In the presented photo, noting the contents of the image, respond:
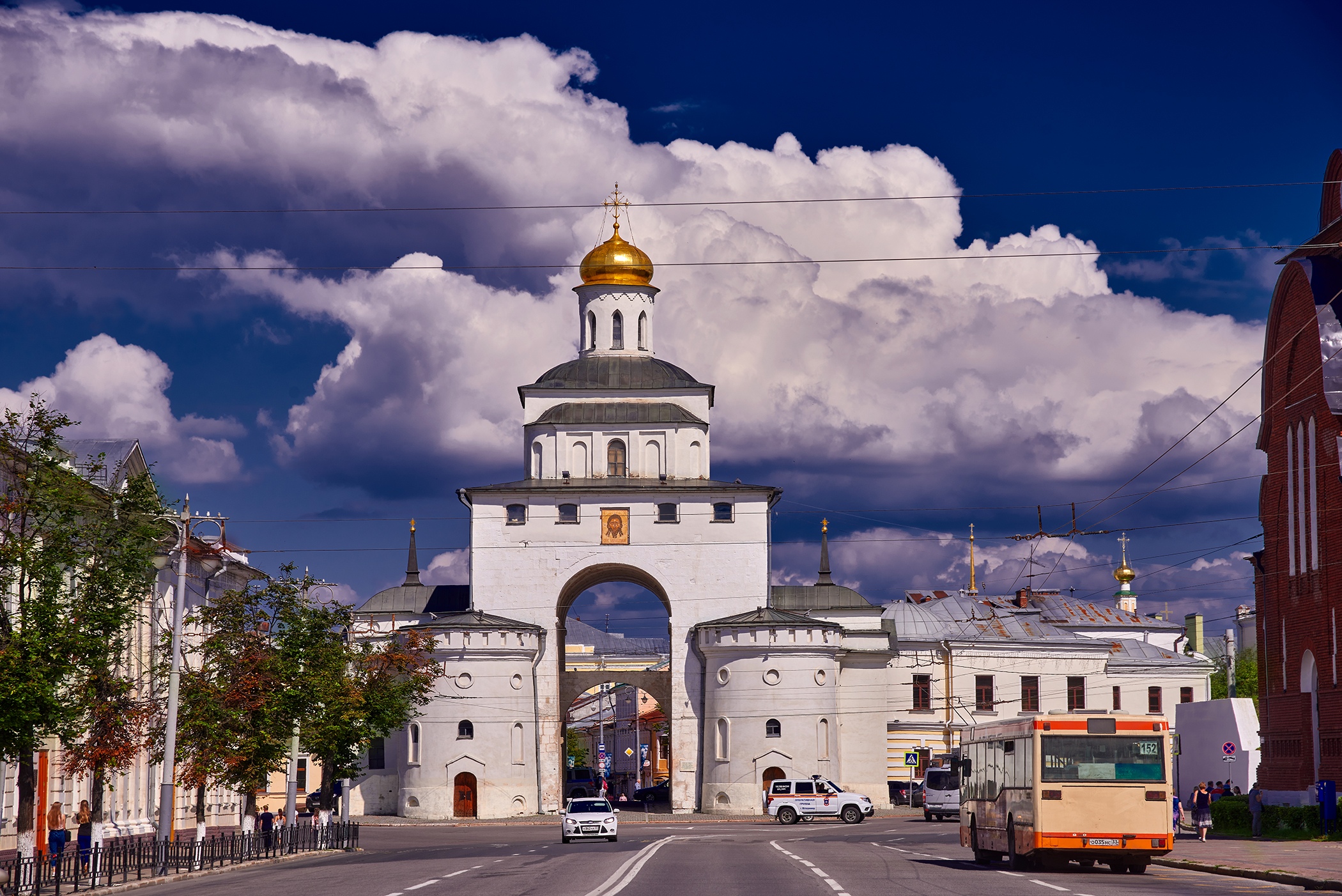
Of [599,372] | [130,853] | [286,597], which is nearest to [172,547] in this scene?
[130,853]

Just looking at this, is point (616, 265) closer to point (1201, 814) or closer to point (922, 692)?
point (922, 692)

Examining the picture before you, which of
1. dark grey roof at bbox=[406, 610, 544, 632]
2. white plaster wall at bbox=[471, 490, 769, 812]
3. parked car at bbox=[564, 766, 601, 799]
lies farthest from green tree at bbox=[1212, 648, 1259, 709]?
dark grey roof at bbox=[406, 610, 544, 632]

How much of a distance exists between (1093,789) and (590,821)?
726 inches

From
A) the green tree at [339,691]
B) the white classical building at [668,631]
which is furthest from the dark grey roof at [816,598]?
the green tree at [339,691]

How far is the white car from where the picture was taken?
40.5 metres

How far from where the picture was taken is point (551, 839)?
4578 centimetres

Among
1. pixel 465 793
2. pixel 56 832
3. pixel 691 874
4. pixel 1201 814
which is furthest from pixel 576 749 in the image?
pixel 691 874

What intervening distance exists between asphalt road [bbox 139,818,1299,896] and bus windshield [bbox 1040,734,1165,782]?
5.05ft

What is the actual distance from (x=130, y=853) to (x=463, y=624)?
3809 centimetres

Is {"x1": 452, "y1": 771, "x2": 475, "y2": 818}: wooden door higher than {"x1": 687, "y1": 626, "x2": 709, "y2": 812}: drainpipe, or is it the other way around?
{"x1": 687, "y1": 626, "x2": 709, "y2": 812}: drainpipe

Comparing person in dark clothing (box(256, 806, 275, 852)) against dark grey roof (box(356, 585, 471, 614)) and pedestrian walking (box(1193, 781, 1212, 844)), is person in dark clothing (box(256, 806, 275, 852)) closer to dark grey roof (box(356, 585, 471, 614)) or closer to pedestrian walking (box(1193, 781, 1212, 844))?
pedestrian walking (box(1193, 781, 1212, 844))

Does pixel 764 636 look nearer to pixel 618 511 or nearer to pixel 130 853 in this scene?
pixel 618 511

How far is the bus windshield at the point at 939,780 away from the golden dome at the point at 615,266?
2803 centimetres

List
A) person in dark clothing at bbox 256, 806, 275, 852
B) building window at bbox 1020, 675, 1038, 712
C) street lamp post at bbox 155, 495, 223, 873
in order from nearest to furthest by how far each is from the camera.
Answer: street lamp post at bbox 155, 495, 223, 873, person in dark clothing at bbox 256, 806, 275, 852, building window at bbox 1020, 675, 1038, 712
